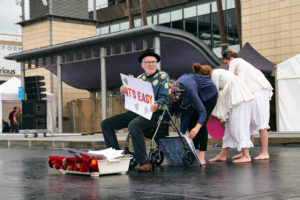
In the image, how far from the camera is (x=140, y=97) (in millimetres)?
6973

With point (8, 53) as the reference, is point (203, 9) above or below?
above

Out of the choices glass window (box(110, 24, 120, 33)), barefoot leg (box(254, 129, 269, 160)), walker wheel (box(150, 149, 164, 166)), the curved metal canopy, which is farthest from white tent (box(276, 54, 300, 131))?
glass window (box(110, 24, 120, 33))

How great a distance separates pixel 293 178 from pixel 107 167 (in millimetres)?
2319

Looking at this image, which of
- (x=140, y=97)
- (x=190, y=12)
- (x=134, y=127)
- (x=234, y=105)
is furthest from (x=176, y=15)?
(x=134, y=127)

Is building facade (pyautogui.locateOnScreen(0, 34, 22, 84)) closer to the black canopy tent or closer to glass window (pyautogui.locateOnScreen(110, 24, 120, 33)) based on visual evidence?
glass window (pyautogui.locateOnScreen(110, 24, 120, 33))

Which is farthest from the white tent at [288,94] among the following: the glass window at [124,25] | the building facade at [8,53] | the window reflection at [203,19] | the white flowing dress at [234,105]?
the building facade at [8,53]

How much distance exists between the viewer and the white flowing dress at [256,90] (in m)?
8.33

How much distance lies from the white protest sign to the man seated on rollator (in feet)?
0.32

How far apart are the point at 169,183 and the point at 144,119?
1.52 metres

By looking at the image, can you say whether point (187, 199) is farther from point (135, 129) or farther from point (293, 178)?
point (135, 129)

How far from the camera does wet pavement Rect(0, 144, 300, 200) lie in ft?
15.9

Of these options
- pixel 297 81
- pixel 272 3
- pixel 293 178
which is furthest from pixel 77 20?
pixel 293 178

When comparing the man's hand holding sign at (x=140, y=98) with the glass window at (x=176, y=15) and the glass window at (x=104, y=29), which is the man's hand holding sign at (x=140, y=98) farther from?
the glass window at (x=104, y=29)

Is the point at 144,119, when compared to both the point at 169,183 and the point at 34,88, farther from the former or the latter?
the point at 34,88
